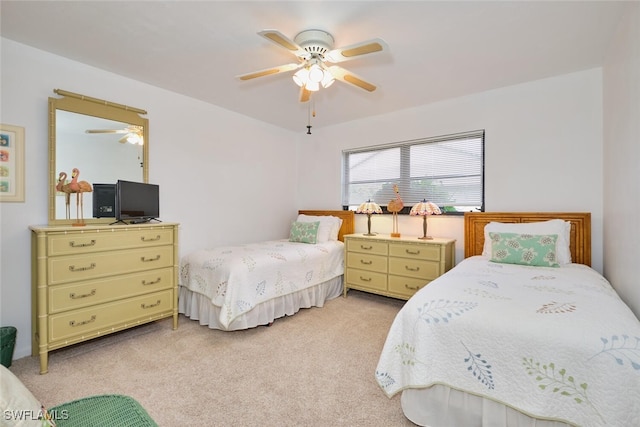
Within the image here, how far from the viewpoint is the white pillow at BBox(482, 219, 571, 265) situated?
A: 2547 mm

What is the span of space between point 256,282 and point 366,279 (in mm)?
1434

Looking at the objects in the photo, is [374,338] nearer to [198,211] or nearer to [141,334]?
[141,334]

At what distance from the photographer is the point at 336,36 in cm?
211

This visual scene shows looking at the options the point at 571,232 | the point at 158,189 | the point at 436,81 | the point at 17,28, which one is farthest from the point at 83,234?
the point at 571,232

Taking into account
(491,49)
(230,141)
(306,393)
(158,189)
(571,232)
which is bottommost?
(306,393)

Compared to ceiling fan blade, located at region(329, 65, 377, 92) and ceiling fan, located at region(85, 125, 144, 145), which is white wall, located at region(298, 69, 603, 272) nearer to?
ceiling fan blade, located at region(329, 65, 377, 92)

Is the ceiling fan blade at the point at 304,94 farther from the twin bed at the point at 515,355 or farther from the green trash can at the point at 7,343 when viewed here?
the green trash can at the point at 7,343

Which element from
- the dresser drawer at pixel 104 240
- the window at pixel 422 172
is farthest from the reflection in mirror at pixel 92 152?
the window at pixel 422 172

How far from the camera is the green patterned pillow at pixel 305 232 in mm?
3820

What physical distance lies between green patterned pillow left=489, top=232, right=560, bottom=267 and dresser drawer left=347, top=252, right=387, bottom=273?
3.82 ft

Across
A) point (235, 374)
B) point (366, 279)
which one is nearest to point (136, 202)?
point (235, 374)

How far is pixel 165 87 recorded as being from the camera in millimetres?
3076

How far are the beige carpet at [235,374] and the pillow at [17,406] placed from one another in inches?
42.3

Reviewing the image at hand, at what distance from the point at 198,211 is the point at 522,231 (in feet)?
11.3
